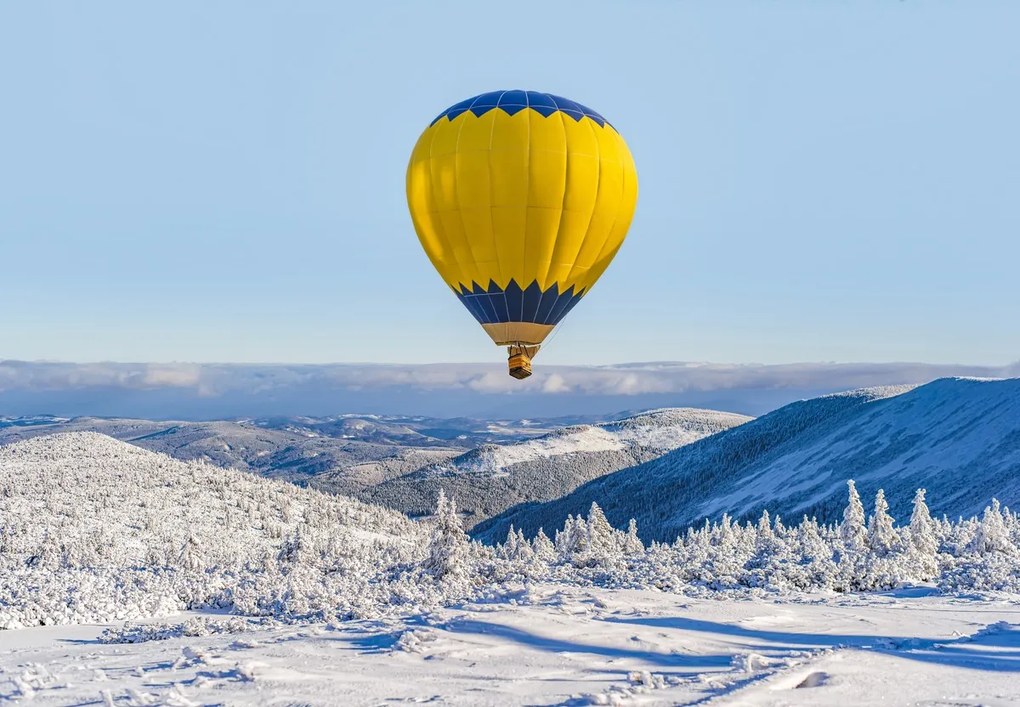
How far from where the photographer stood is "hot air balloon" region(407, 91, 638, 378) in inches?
1614

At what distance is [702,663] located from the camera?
66.0ft

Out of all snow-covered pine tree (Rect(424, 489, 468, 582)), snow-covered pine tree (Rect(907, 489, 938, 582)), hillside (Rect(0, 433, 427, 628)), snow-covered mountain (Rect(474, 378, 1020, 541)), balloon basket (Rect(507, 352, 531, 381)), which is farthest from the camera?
snow-covered mountain (Rect(474, 378, 1020, 541))

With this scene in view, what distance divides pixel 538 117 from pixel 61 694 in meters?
30.2

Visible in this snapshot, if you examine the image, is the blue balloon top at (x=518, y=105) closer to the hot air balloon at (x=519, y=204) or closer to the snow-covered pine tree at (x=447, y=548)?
the hot air balloon at (x=519, y=204)

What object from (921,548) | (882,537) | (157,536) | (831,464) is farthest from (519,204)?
(831,464)

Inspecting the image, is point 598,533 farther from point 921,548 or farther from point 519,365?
point 921,548

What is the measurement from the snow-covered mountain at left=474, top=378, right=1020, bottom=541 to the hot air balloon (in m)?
62.6

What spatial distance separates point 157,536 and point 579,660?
77543mm

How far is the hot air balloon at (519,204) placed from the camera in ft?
135

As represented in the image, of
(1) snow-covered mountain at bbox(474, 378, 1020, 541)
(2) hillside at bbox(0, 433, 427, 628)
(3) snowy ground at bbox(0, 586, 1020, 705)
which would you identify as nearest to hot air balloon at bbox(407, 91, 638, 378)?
(2) hillside at bbox(0, 433, 427, 628)

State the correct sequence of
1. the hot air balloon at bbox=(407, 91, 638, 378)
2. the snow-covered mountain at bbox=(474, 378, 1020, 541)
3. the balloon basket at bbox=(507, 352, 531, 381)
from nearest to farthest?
the hot air balloon at bbox=(407, 91, 638, 378)
the balloon basket at bbox=(507, 352, 531, 381)
the snow-covered mountain at bbox=(474, 378, 1020, 541)

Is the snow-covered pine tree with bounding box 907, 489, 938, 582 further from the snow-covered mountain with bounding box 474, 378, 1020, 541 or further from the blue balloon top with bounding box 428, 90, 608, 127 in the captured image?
the snow-covered mountain with bounding box 474, 378, 1020, 541

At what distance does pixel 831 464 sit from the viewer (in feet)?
446

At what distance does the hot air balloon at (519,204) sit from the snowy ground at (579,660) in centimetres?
1783
